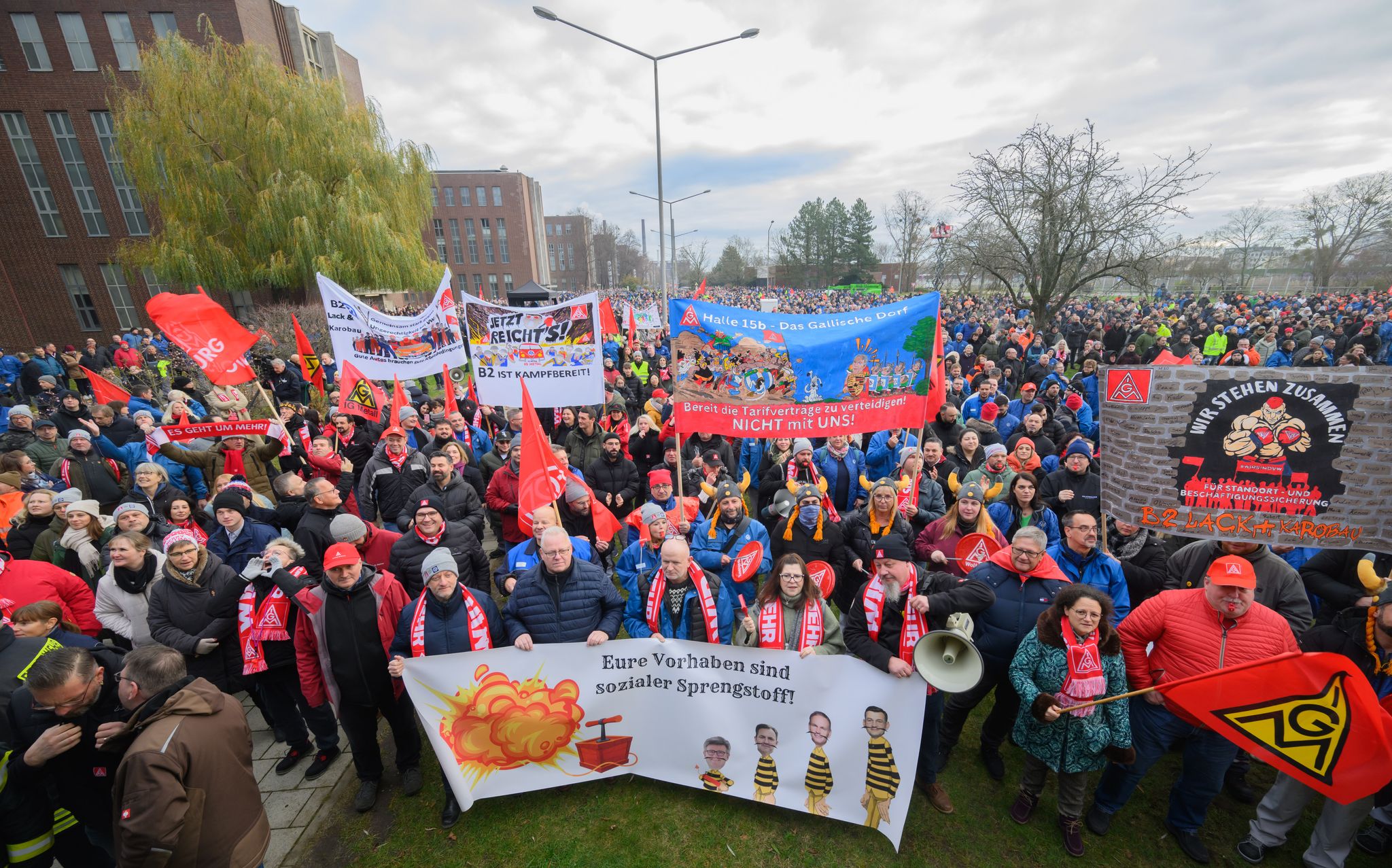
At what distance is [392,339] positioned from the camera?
26.5 feet

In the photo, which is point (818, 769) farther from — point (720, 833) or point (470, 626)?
point (470, 626)

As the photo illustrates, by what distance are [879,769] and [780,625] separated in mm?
1058

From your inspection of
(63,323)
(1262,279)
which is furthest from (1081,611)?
(1262,279)

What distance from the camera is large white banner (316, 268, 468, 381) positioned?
7918mm

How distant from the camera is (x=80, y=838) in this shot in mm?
3307

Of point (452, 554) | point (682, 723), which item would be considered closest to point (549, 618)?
point (452, 554)

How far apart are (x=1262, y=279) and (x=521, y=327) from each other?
81082 millimetres

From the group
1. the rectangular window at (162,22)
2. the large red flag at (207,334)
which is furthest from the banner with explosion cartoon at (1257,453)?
the rectangular window at (162,22)

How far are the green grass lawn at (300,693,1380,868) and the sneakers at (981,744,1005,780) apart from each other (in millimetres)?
52

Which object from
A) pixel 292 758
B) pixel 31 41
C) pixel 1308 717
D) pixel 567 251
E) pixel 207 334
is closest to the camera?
pixel 1308 717

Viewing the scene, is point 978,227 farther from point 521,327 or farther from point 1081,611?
point 1081,611

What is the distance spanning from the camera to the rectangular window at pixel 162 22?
2359cm

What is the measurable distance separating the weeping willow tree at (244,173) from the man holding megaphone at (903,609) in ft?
Result: 65.1

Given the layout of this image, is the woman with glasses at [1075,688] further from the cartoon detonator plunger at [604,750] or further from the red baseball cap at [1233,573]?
the cartoon detonator plunger at [604,750]
